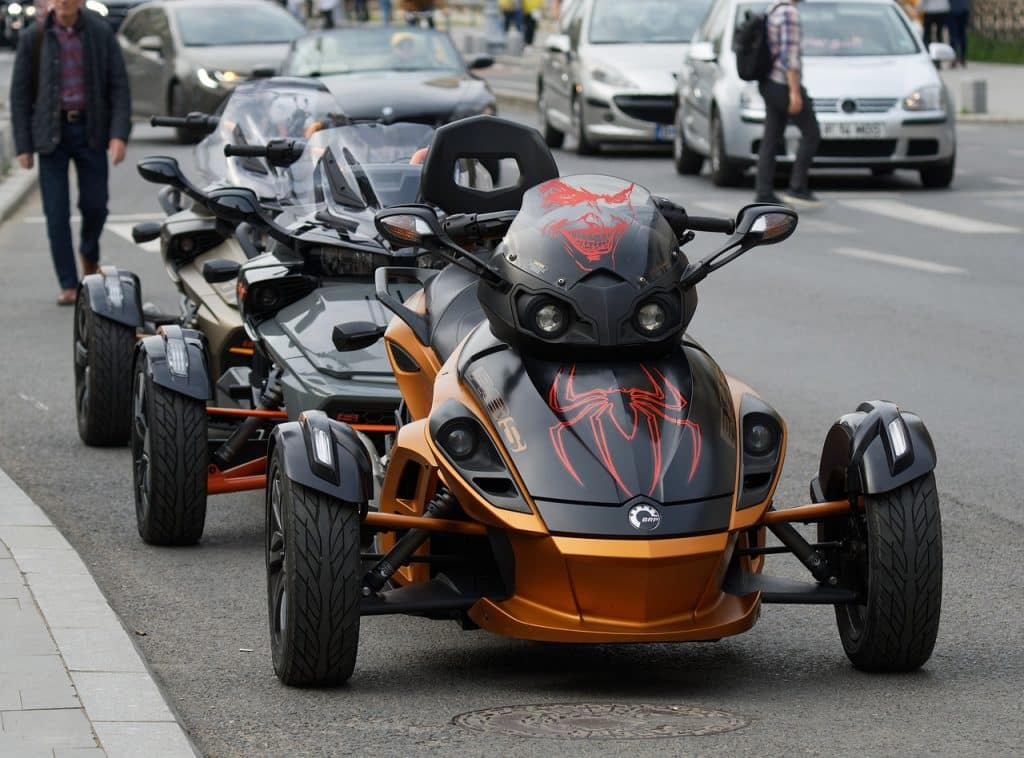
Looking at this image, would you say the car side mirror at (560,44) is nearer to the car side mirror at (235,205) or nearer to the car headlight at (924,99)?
the car headlight at (924,99)

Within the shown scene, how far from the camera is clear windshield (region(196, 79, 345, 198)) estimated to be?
1115 cm

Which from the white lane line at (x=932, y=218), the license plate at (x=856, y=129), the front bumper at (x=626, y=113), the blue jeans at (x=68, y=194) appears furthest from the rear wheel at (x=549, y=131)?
the blue jeans at (x=68, y=194)

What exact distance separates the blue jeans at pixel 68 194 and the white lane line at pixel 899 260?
543 cm

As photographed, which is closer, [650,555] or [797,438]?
[650,555]

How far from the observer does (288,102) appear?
11906 mm

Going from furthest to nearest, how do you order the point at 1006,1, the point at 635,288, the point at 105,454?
the point at 1006,1
the point at 105,454
the point at 635,288

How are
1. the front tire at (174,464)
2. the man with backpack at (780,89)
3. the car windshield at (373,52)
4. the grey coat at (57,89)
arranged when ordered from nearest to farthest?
1. the front tire at (174,464)
2. the grey coat at (57,89)
3. the man with backpack at (780,89)
4. the car windshield at (373,52)

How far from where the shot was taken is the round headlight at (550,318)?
5797mm

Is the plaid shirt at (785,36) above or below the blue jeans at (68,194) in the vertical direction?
above

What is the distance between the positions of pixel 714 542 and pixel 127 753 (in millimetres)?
1486

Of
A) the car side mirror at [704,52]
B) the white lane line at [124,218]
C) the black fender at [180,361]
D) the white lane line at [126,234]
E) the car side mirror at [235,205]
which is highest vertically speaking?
the car side mirror at [235,205]

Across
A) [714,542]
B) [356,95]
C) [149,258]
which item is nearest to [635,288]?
[714,542]

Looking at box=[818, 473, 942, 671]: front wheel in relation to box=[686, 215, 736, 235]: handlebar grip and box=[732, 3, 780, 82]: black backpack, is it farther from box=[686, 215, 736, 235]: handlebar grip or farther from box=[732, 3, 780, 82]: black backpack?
box=[732, 3, 780, 82]: black backpack

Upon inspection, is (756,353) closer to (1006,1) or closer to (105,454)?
(105,454)
